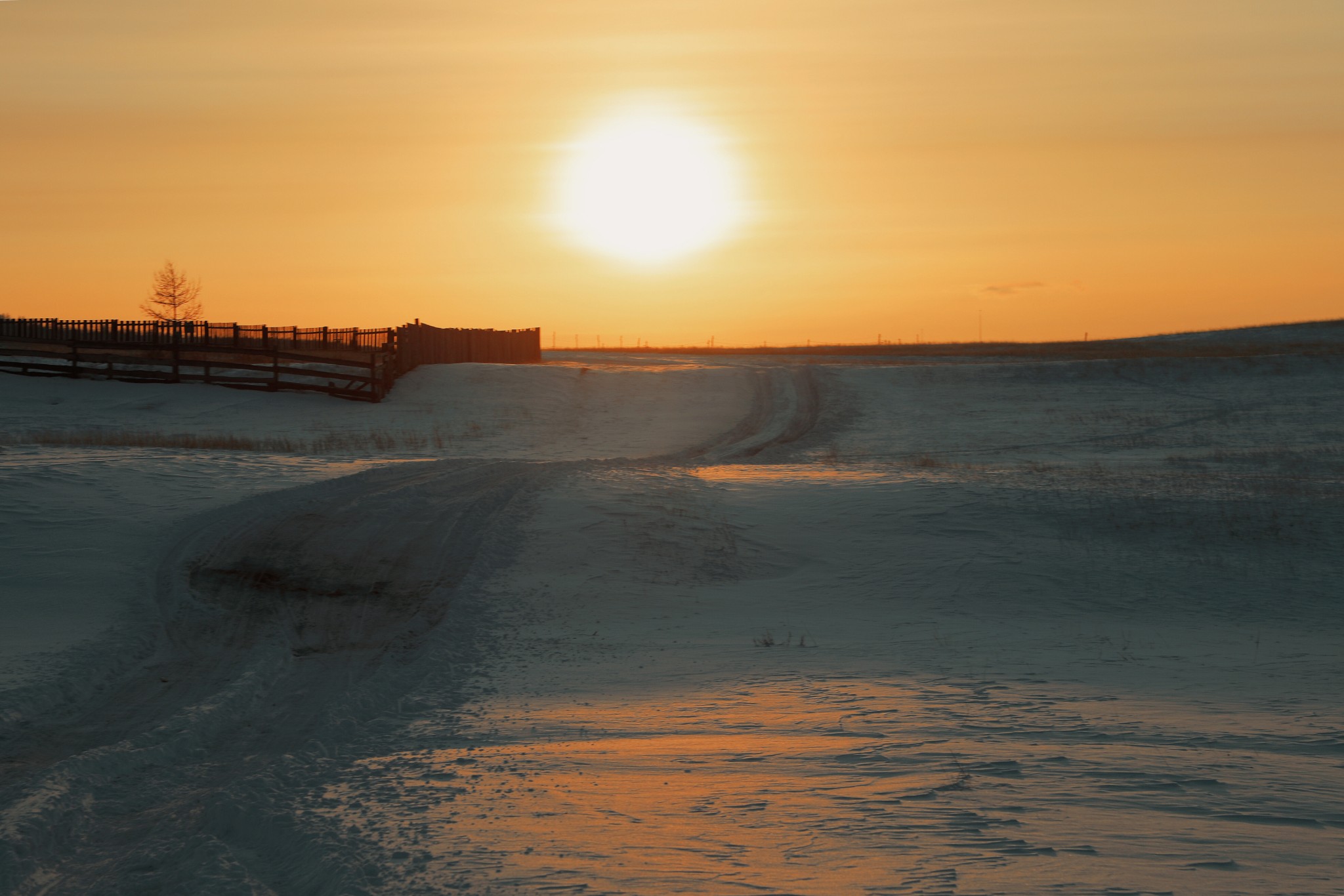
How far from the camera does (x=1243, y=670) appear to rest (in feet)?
30.5

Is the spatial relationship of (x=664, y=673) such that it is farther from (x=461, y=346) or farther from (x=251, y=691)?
(x=461, y=346)

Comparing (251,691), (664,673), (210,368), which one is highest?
(210,368)

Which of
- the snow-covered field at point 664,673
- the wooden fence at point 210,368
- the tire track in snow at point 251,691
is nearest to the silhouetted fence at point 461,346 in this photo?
the wooden fence at point 210,368

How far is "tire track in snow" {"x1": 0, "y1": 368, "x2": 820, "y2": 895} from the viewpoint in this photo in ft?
17.5

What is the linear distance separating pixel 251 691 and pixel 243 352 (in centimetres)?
2774

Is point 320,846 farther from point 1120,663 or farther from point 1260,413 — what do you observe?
point 1260,413

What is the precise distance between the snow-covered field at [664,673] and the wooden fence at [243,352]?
12635 millimetres

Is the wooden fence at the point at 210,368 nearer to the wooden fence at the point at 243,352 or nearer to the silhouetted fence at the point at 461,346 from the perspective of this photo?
the wooden fence at the point at 243,352

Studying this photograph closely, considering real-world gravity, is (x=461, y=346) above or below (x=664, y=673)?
above

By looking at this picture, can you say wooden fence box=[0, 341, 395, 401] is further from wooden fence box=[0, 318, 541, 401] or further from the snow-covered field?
the snow-covered field

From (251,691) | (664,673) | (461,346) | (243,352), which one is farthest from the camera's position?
(461,346)

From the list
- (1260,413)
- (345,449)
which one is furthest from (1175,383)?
(345,449)

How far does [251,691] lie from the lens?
8203 mm

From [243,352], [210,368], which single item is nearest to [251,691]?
[243,352]
